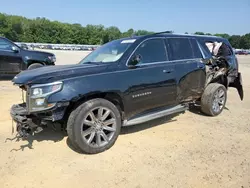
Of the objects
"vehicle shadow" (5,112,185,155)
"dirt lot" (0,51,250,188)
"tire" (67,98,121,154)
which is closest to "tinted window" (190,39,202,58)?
"dirt lot" (0,51,250,188)

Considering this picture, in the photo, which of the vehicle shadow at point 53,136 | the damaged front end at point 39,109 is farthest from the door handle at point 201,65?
the damaged front end at point 39,109

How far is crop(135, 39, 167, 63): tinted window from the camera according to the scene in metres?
4.65

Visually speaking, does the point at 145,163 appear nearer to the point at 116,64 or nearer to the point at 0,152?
the point at 116,64

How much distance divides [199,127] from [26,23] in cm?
9647

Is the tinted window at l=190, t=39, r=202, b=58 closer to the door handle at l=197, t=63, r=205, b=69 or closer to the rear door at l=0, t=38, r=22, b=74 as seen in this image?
the door handle at l=197, t=63, r=205, b=69

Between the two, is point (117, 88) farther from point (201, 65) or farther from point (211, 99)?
point (211, 99)

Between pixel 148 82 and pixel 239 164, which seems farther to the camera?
pixel 148 82

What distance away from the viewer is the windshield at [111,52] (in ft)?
15.1

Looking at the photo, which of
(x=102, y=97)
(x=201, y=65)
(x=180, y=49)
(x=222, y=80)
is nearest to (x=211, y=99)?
(x=201, y=65)

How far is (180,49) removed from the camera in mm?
5320

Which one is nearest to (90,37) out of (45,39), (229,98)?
(45,39)

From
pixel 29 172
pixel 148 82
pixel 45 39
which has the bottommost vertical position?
pixel 29 172

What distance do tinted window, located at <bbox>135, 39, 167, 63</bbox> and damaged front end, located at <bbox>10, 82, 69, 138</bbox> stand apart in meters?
1.70

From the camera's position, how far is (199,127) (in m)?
5.31
